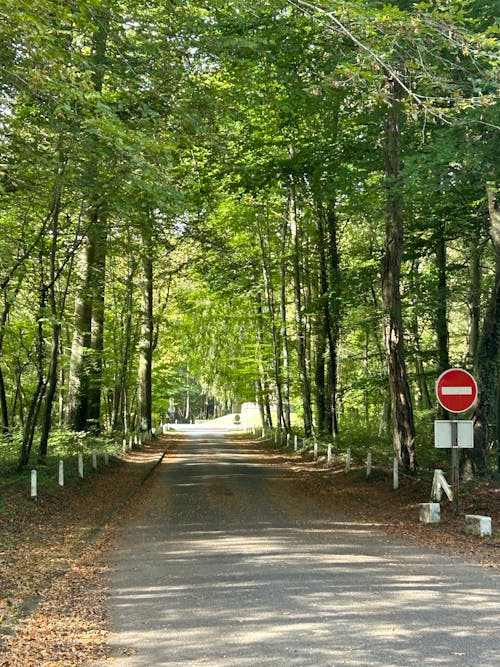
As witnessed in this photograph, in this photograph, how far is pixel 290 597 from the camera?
682cm

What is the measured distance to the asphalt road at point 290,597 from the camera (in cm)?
521

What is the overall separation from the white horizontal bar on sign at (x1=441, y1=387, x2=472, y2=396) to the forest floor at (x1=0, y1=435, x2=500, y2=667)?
2.18 m

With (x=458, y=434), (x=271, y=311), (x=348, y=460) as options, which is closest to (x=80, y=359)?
(x=348, y=460)

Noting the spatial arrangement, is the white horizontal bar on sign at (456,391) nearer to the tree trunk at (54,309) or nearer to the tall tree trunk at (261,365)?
the tree trunk at (54,309)

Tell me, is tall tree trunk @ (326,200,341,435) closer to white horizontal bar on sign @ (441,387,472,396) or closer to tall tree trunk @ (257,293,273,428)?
white horizontal bar on sign @ (441,387,472,396)

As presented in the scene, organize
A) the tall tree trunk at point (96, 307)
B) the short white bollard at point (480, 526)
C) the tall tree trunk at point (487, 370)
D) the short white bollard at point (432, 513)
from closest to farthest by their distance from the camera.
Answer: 1. the short white bollard at point (480, 526)
2. the short white bollard at point (432, 513)
3. the tall tree trunk at point (487, 370)
4. the tall tree trunk at point (96, 307)

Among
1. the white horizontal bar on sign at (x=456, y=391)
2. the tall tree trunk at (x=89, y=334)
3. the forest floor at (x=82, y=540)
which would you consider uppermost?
the tall tree trunk at (x=89, y=334)

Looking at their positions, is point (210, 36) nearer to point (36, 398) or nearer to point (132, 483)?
point (36, 398)

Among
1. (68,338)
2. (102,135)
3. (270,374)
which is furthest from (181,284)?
(102,135)

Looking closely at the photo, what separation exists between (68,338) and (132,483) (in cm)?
1219

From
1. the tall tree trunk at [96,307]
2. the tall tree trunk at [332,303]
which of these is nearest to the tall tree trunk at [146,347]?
the tall tree trunk at [96,307]

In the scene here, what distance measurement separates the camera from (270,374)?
39.3 m

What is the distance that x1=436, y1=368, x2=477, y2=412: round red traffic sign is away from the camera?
1154 cm

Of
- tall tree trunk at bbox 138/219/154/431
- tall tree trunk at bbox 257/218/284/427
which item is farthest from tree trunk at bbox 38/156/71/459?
tall tree trunk at bbox 257/218/284/427
